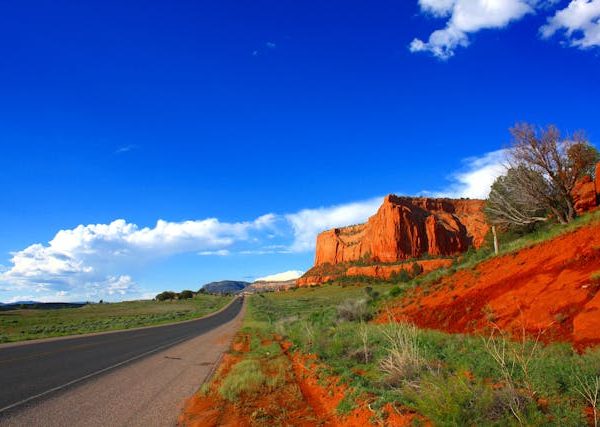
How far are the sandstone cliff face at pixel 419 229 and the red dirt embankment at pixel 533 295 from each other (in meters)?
92.3

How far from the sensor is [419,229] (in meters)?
117

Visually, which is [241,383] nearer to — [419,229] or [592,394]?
[592,394]

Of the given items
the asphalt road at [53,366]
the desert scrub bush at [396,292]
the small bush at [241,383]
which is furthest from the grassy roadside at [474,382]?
the desert scrub bush at [396,292]

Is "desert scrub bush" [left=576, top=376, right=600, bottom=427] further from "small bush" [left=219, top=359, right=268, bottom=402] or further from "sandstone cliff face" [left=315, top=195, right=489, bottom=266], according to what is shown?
"sandstone cliff face" [left=315, top=195, right=489, bottom=266]

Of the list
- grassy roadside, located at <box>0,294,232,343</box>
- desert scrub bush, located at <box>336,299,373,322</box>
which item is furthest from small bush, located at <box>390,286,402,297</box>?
grassy roadside, located at <box>0,294,232,343</box>

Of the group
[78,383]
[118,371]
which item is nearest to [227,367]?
[118,371]

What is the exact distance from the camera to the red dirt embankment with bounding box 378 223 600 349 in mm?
10047

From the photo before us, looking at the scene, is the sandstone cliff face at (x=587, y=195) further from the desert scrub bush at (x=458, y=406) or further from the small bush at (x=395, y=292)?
the desert scrub bush at (x=458, y=406)

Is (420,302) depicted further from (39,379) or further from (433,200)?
(433,200)

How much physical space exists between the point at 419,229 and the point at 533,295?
108 meters

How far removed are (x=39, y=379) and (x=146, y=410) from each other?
556 centimetres

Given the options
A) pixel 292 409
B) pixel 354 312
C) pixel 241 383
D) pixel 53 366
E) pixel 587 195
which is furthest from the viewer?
pixel 587 195

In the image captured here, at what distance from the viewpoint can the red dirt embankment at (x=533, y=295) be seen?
10.0 m


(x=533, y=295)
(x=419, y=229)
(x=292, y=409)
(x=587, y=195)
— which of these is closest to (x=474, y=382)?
(x=292, y=409)
